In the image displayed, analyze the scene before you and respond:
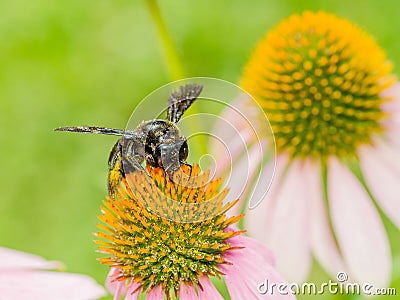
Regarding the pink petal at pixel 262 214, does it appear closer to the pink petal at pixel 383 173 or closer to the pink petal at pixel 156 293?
the pink petal at pixel 383 173

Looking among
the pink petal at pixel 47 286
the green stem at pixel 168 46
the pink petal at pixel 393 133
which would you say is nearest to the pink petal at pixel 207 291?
the pink petal at pixel 47 286

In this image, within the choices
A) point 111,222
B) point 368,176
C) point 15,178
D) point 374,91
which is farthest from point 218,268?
point 15,178

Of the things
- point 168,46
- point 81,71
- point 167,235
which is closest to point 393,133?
point 168,46

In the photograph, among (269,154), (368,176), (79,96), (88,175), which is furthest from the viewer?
(79,96)

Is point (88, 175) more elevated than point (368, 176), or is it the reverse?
point (88, 175)

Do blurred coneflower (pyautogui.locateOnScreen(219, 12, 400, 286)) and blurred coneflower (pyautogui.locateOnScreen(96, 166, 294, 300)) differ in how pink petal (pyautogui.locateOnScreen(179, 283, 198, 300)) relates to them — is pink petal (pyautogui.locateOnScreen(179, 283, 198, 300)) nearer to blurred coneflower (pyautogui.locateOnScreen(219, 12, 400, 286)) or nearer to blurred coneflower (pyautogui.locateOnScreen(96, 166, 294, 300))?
blurred coneflower (pyautogui.locateOnScreen(96, 166, 294, 300))

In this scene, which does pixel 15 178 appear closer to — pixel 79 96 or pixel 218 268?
pixel 79 96
